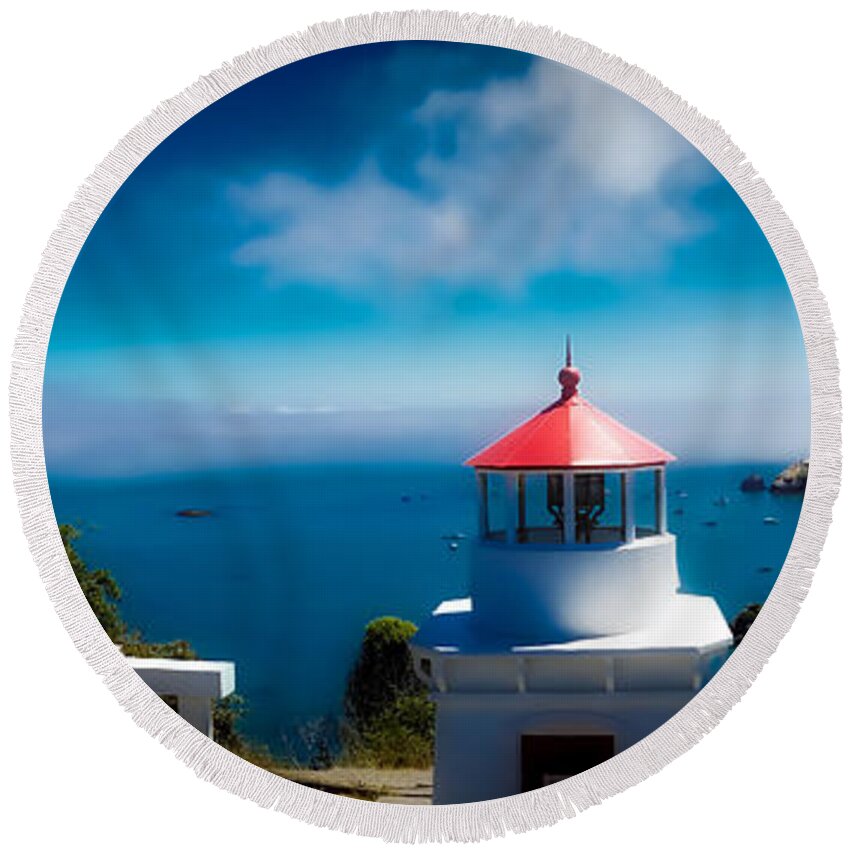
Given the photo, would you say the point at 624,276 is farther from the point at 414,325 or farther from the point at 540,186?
the point at 414,325

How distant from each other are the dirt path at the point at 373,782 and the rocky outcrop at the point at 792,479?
1749 mm

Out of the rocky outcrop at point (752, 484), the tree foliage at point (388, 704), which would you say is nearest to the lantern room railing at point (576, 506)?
the rocky outcrop at point (752, 484)

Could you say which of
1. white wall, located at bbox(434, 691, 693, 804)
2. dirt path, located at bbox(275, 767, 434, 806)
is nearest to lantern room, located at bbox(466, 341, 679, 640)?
white wall, located at bbox(434, 691, 693, 804)

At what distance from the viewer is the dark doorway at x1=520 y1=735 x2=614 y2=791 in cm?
483

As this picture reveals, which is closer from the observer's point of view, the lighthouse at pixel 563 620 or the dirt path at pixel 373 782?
the lighthouse at pixel 563 620

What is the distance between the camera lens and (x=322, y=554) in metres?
4.77

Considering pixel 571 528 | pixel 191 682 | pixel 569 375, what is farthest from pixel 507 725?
pixel 569 375

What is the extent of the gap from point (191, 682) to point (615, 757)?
167cm

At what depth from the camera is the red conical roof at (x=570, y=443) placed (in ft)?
15.4

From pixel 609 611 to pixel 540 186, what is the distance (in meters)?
1.62

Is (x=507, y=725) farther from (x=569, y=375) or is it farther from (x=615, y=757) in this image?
(x=569, y=375)

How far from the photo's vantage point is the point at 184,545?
4812 millimetres

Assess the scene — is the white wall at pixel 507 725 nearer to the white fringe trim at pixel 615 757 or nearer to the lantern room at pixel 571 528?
the white fringe trim at pixel 615 757

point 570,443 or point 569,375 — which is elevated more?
point 569,375
